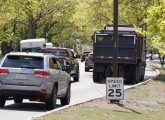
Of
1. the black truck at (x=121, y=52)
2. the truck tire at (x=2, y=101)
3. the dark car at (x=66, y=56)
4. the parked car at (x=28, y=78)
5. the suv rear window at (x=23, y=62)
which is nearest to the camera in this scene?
the parked car at (x=28, y=78)

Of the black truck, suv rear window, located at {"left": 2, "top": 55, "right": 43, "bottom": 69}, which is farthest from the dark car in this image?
suv rear window, located at {"left": 2, "top": 55, "right": 43, "bottom": 69}

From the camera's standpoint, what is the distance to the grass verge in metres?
14.3

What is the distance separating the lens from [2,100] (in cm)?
1686

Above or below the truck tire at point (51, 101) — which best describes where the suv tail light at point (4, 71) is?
above

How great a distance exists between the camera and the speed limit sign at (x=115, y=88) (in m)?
17.5

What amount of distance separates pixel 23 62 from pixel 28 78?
0.57m

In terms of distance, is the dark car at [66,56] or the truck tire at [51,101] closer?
the truck tire at [51,101]

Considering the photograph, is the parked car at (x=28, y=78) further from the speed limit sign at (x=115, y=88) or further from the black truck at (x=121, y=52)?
the black truck at (x=121, y=52)

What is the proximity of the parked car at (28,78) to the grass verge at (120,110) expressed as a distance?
0.92 metres

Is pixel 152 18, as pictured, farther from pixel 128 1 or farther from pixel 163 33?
pixel 128 1

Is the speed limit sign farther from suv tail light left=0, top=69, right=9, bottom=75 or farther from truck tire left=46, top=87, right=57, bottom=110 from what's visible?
suv tail light left=0, top=69, right=9, bottom=75

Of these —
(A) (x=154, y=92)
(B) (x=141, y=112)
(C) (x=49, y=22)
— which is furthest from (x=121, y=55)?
(C) (x=49, y=22)

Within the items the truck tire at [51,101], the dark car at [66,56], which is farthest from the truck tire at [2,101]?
the dark car at [66,56]

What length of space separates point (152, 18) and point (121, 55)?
6417 millimetres
